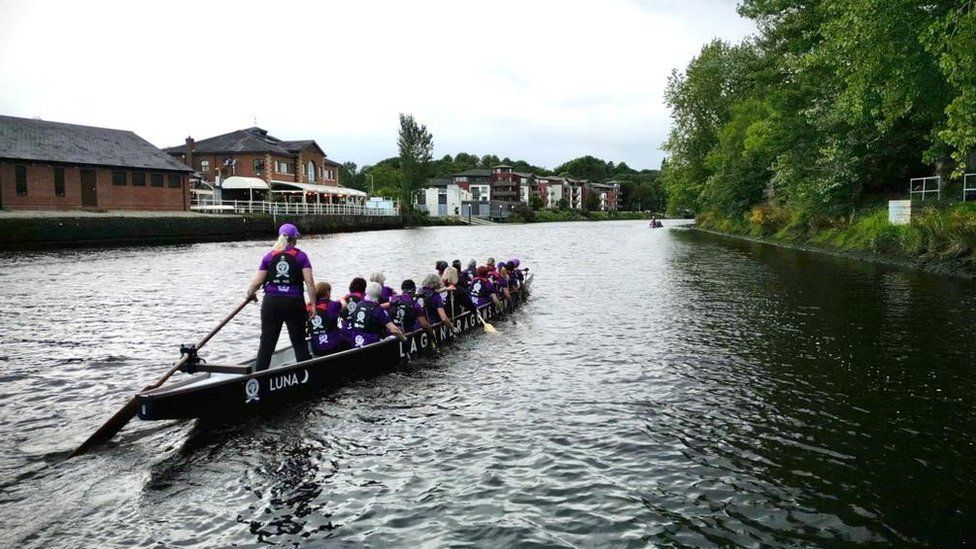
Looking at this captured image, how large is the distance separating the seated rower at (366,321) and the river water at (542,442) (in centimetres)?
111

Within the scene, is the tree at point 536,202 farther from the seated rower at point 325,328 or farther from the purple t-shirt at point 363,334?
the seated rower at point 325,328

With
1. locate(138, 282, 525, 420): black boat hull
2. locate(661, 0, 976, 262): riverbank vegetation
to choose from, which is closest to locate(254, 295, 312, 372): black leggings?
locate(138, 282, 525, 420): black boat hull

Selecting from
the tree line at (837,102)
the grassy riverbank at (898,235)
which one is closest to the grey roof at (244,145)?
the tree line at (837,102)

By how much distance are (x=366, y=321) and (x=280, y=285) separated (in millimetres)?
2675

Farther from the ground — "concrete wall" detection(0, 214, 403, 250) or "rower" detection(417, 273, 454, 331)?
"concrete wall" detection(0, 214, 403, 250)

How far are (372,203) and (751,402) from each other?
89766 millimetres

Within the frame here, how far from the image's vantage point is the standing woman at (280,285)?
9633 millimetres

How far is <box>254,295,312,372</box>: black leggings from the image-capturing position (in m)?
9.76

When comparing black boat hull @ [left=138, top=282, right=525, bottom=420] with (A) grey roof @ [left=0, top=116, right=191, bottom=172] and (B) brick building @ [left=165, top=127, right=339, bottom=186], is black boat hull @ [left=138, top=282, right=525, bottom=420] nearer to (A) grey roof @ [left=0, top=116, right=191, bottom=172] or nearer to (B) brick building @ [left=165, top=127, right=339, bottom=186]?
(A) grey roof @ [left=0, top=116, right=191, bottom=172]

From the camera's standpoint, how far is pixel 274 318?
9.80m

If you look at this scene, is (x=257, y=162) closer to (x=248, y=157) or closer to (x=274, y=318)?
(x=248, y=157)

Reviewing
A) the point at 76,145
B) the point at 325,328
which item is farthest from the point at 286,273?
the point at 76,145

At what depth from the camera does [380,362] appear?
12.2 metres

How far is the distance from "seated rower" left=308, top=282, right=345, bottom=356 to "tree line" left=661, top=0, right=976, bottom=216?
17.2 m
